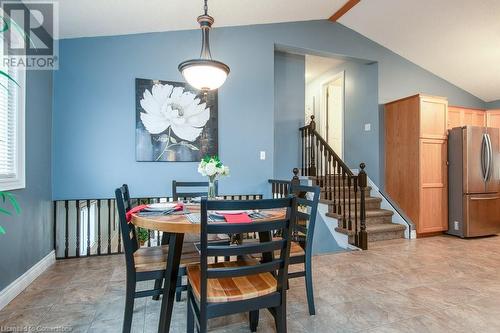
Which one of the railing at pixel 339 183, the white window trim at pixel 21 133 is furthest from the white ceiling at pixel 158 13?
the railing at pixel 339 183

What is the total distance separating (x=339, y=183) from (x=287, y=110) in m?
1.60

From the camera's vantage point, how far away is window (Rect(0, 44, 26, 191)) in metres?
2.24

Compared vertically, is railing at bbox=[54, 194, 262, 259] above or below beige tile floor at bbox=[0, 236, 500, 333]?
above

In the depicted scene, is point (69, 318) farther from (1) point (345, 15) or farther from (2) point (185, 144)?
(1) point (345, 15)

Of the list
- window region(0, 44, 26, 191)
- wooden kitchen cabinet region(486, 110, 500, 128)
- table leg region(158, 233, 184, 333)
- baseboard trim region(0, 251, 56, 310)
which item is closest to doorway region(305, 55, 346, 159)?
wooden kitchen cabinet region(486, 110, 500, 128)

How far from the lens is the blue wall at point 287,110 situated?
4820 millimetres

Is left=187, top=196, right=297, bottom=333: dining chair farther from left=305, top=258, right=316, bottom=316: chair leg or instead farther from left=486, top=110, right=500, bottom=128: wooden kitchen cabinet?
left=486, top=110, right=500, bottom=128: wooden kitchen cabinet

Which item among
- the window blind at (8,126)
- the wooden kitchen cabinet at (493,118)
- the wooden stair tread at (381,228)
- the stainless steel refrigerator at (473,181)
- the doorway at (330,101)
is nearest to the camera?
the window blind at (8,126)

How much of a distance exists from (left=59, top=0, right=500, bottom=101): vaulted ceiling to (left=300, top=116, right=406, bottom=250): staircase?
1.83 metres

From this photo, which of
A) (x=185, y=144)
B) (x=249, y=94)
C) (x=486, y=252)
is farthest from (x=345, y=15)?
(x=486, y=252)

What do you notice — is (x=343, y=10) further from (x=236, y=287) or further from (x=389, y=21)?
(x=236, y=287)

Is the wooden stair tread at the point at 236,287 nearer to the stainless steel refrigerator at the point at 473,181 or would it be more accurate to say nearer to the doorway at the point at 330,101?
the stainless steel refrigerator at the point at 473,181

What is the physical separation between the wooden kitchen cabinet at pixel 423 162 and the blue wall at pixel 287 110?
1.65m

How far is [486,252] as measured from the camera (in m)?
3.56
